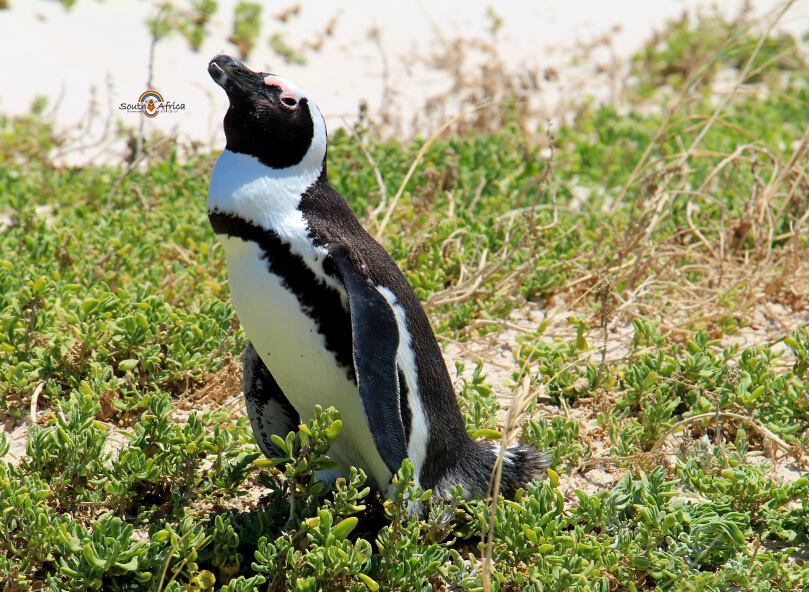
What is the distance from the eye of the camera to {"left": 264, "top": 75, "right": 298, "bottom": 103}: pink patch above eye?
2275mm

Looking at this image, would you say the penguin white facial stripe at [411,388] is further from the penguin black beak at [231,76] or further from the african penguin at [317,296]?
the penguin black beak at [231,76]

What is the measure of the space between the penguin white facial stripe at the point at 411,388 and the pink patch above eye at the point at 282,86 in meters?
0.59

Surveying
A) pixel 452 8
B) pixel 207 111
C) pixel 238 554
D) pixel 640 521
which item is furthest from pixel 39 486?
pixel 452 8

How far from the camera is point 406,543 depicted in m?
2.13

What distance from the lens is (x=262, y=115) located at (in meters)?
2.25

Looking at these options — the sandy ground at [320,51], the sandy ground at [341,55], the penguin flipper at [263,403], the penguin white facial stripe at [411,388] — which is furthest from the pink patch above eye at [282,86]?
the sandy ground at [320,51]

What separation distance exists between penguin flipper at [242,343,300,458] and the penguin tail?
553 mm

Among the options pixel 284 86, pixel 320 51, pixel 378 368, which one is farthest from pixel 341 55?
pixel 378 368

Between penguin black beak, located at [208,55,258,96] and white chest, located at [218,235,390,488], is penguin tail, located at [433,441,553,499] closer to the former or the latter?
white chest, located at [218,235,390,488]

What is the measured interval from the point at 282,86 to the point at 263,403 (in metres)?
0.97

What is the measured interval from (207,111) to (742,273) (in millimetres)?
4015

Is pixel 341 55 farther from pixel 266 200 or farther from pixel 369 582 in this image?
pixel 369 582

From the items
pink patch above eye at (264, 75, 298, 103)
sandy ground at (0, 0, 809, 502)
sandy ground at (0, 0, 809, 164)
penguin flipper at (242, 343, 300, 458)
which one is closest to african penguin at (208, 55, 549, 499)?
pink patch above eye at (264, 75, 298, 103)

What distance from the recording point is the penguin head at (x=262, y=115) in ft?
7.40
